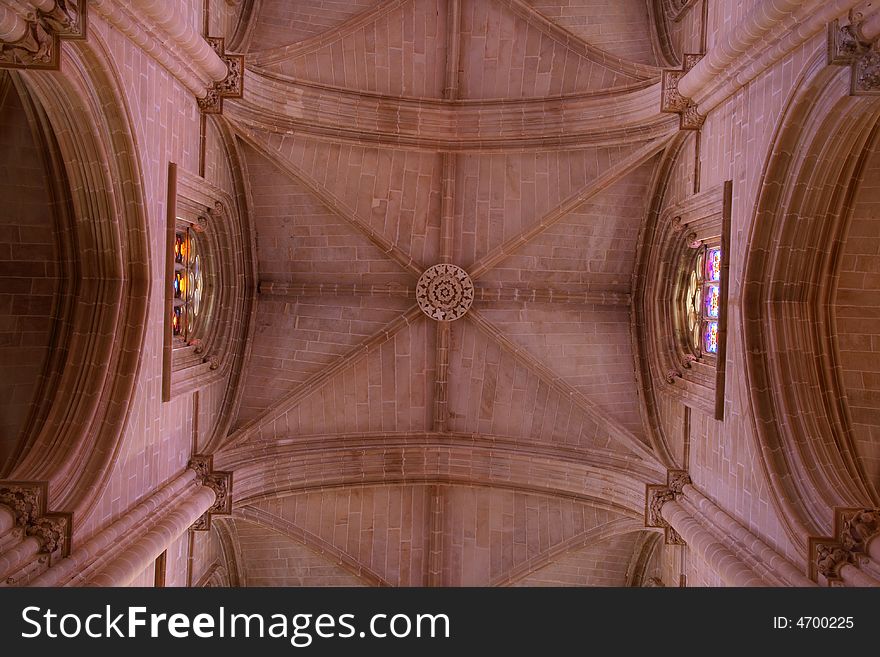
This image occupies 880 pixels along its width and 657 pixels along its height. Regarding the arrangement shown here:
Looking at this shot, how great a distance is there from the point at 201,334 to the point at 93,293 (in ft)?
10.4

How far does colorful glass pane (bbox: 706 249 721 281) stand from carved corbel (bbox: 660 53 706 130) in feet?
5.93

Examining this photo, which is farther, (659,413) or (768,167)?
(659,413)

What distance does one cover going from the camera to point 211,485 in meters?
10.6

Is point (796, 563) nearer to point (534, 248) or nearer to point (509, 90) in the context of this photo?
point (534, 248)

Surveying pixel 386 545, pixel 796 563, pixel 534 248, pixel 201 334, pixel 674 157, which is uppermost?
pixel 674 157

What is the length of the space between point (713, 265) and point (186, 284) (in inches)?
313

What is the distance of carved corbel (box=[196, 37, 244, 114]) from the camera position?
393 inches

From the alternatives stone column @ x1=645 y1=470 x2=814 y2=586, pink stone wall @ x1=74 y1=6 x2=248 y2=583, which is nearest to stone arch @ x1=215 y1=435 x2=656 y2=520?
stone column @ x1=645 y1=470 x2=814 y2=586

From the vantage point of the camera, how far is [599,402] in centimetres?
1222

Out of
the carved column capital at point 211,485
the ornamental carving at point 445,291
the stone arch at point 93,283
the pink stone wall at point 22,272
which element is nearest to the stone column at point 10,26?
the stone arch at point 93,283

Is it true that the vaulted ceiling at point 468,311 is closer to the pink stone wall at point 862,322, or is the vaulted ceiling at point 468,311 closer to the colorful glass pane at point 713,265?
the colorful glass pane at point 713,265

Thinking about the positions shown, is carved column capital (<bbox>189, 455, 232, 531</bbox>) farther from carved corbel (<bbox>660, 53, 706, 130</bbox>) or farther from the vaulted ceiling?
carved corbel (<bbox>660, 53, 706, 130</bbox>)

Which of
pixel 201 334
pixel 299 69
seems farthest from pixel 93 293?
pixel 299 69

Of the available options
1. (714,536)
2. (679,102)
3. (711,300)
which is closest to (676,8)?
(679,102)
